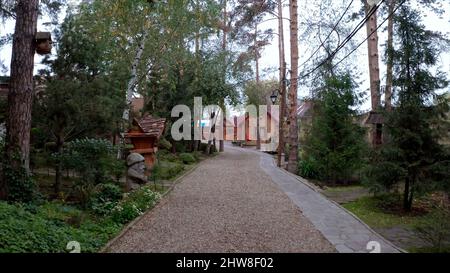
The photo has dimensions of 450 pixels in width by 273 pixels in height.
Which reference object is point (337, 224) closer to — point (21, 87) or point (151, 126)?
point (21, 87)

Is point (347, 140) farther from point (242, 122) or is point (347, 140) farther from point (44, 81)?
point (242, 122)

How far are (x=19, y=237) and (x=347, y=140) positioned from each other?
38.6 ft

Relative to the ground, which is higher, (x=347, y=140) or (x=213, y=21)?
(x=213, y=21)

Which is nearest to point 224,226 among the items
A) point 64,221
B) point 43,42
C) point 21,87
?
point 64,221

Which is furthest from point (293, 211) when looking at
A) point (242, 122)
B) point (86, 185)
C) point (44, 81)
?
point (242, 122)

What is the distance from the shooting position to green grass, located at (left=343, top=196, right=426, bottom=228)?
7.87 meters

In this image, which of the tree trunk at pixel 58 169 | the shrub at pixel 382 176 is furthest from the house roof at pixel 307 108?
the tree trunk at pixel 58 169

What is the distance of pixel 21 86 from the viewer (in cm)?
767

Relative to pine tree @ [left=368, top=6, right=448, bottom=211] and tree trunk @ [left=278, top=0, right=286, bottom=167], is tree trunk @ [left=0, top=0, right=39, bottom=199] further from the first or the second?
tree trunk @ [left=278, top=0, right=286, bottom=167]

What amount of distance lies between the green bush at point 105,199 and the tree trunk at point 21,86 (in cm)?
153

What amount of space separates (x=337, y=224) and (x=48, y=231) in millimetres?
5241

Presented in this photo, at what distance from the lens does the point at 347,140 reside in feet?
46.3

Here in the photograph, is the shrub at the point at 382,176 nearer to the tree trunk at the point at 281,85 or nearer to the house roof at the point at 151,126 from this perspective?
the house roof at the point at 151,126

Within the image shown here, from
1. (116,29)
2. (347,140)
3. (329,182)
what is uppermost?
(116,29)
